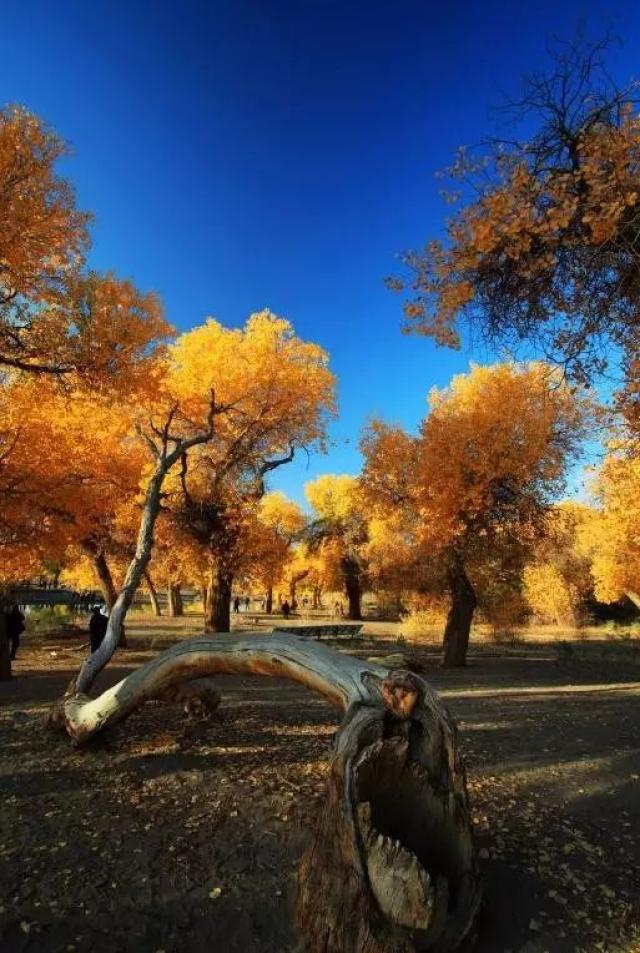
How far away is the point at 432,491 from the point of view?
57.2ft

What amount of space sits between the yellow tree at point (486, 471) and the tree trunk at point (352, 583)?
25.6m

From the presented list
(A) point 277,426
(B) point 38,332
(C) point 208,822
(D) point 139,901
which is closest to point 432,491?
(A) point 277,426

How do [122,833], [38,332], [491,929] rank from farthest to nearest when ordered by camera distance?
[38,332]
[122,833]
[491,929]

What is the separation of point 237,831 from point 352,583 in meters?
42.2

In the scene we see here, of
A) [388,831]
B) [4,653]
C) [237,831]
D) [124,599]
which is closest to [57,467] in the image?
[4,653]

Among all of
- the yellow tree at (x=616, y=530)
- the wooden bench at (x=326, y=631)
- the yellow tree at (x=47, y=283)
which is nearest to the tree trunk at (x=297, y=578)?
A: the wooden bench at (x=326, y=631)

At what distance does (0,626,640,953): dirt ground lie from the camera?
3.77 metres

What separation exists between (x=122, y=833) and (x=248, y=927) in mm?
1605

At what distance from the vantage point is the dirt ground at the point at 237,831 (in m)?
3.77

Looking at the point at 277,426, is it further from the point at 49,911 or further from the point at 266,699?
the point at 49,911

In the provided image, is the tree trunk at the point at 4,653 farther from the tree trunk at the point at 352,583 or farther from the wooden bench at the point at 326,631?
the tree trunk at the point at 352,583

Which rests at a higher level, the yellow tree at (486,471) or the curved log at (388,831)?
the yellow tree at (486,471)

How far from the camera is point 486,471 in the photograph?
16.7 m

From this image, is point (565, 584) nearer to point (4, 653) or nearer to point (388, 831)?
point (4, 653)
